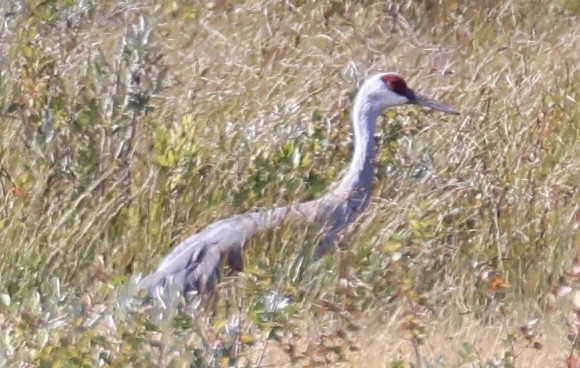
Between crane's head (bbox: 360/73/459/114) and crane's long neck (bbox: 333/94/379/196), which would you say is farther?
crane's head (bbox: 360/73/459/114)

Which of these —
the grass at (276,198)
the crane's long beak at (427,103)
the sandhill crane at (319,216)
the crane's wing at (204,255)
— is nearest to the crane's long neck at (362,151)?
the sandhill crane at (319,216)

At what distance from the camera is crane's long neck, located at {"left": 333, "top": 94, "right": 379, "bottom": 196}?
591 cm

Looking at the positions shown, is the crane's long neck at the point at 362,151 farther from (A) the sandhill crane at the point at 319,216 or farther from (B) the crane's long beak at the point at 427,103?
(B) the crane's long beak at the point at 427,103

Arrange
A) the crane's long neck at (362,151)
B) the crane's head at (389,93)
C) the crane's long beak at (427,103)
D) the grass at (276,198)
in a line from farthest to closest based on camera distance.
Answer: the crane's long beak at (427,103), the crane's head at (389,93), the crane's long neck at (362,151), the grass at (276,198)

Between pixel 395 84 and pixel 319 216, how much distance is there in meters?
0.93

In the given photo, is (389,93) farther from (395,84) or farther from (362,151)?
(362,151)

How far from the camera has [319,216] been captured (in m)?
5.59

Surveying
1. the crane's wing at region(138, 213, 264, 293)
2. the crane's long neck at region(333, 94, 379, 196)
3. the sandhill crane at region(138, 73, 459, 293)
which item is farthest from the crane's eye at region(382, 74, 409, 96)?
the crane's wing at region(138, 213, 264, 293)

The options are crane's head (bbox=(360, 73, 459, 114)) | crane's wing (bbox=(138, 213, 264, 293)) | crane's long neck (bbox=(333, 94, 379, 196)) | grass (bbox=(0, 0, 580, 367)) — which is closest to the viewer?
grass (bbox=(0, 0, 580, 367))

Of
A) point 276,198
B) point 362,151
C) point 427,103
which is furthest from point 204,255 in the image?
point 427,103

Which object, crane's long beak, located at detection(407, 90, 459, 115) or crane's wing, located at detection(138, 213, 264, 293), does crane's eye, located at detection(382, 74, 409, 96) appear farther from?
crane's wing, located at detection(138, 213, 264, 293)

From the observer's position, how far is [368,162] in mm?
5996

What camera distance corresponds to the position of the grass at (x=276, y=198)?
4.02 metres

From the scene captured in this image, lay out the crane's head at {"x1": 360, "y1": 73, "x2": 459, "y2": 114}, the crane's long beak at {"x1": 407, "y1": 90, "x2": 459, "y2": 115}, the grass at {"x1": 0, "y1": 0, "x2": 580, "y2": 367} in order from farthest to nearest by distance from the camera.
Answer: the crane's long beak at {"x1": 407, "y1": 90, "x2": 459, "y2": 115}
the crane's head at {"x1": 360, "y1": 73, "x2": 459, "y2": 114}
the grass at {"x1": 0, "y1": 0, "x2": 580, "y2": 367}
